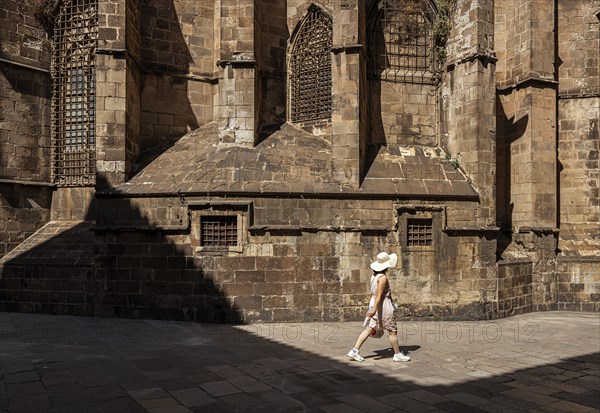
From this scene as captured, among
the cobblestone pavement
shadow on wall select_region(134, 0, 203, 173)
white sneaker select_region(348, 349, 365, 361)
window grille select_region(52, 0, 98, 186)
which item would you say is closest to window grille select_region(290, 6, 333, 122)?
shadow on wall select_region(134, 0, 203, 173)

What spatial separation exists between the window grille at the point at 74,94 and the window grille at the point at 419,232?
354 inches

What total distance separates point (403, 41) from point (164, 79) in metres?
6.99

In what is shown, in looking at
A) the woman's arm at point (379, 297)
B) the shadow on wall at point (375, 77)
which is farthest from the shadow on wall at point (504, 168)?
the woman's arm at point (379, 297)

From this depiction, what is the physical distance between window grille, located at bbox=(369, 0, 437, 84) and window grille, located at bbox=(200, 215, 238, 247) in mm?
6233

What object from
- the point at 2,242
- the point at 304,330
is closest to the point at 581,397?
the point at 304,330

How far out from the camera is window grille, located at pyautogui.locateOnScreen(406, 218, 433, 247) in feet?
37.3

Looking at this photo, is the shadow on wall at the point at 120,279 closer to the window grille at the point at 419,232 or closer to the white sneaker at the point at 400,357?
the white sneaker at the point at 400,357

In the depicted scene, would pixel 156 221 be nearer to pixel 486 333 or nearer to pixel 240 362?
pixel 240 362

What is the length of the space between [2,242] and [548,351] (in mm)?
13250

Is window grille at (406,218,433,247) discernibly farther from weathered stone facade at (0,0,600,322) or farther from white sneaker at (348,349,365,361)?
white sneaker at (348,349,365,361)

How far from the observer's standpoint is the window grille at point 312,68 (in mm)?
13008

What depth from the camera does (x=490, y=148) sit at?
12.0 m

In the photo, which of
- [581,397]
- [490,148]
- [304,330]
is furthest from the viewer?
[490,148]

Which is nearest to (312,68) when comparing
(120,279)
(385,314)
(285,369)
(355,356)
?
(120,279)
